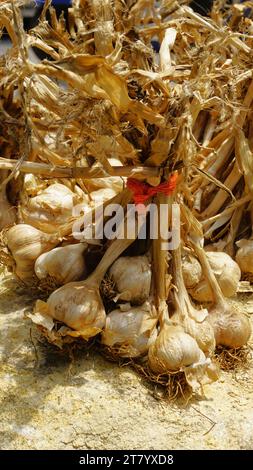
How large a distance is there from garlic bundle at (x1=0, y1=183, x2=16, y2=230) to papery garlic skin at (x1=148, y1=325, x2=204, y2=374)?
2.81 ft

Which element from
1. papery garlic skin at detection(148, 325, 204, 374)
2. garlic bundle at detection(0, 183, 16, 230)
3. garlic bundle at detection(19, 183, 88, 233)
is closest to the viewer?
papery garlic skin at detection(148, 325, 204, 374)

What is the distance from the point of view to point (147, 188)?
5.61ft

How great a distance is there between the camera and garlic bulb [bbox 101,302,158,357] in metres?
1.66

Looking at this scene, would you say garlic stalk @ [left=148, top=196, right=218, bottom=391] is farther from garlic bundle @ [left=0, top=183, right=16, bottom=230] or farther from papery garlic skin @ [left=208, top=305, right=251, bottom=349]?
garlic bundle @ [left=0, top=183, right=16, bottom=230]

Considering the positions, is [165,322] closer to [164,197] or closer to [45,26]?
[164,197]

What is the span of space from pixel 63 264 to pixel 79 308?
8.7 inches

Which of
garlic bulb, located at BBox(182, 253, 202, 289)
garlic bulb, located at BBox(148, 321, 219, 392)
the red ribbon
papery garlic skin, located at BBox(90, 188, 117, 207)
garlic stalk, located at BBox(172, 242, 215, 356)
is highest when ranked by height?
the red ribbon

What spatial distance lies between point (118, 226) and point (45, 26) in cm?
84

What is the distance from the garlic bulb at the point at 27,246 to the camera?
6.26 ft

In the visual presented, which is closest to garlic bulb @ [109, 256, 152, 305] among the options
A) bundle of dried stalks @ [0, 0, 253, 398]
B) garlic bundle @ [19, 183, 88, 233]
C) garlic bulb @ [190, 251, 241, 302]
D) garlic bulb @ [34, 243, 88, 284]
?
bundle of dried stalks @ [0, 0, 253, 398]

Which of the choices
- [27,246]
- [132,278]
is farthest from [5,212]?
[132,278]

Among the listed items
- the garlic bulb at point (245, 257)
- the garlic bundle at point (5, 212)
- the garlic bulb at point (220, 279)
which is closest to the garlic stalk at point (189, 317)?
the garlic bulb at point (220, 279)

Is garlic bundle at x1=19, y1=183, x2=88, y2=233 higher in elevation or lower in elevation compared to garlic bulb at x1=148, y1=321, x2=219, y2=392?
higher

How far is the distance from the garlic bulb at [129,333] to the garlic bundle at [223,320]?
222mm
